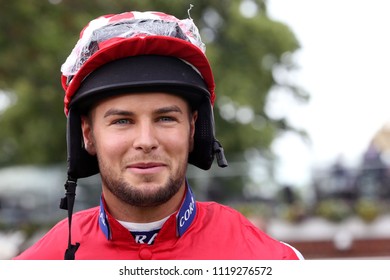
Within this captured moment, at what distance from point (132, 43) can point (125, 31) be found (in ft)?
0.21

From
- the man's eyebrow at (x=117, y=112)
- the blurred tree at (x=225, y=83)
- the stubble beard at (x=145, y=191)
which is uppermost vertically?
the blurred tree at (x=225, y=83)

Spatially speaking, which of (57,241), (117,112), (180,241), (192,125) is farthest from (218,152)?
(57,241)

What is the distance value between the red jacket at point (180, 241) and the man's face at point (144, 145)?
12 centimetres

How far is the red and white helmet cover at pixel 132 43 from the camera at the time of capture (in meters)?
2.14

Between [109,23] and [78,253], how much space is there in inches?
25.0

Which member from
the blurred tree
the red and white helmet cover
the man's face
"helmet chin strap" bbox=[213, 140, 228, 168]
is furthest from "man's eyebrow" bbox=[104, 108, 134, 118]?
the blurred tree

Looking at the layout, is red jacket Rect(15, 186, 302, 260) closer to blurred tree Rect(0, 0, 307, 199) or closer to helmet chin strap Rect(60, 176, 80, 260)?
helmet chin strap Rect(60, 176, 80, 260)

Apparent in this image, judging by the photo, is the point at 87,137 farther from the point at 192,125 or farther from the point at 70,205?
the point at 192,125

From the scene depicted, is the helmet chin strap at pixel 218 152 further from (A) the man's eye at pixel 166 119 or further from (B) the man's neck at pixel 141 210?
(A) the man's eye at pixel 166 119

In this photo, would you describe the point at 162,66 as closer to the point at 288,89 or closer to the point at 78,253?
the point at 78,253

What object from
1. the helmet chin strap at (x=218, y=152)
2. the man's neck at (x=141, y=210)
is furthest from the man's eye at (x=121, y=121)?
the helmet chin strap at (x=218, y=152)

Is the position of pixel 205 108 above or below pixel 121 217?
above

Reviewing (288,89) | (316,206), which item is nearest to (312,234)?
(316,206)

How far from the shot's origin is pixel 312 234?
1377cm
